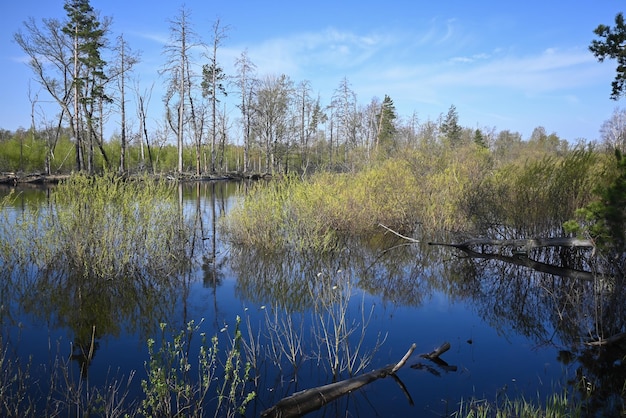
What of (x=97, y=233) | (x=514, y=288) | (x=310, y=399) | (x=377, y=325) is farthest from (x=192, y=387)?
(x=514, y=288)

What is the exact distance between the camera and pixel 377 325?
673 cm

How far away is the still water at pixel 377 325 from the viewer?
481 cm

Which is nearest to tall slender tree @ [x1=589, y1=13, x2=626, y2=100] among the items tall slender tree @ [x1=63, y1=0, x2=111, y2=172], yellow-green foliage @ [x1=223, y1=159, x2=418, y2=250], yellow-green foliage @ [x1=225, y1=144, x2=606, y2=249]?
yellow-green foliage @ [x1=225, y1=144, x2=606, y2=249]

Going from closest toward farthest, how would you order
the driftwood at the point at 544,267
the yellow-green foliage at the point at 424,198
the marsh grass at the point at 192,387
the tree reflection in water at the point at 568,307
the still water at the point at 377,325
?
the marsh grass at the point at 192,387 < the still water at the point at 377,325 < the tree reflection in water at the point at 568,307 < the driftwood at the point at 544,267 < the yellow-green foliage at the point at 424,198

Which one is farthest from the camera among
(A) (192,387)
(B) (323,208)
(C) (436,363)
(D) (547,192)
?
(B) (323,208)

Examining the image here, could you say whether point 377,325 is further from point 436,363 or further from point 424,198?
point 424,198

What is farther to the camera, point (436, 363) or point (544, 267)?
point (544, 267)

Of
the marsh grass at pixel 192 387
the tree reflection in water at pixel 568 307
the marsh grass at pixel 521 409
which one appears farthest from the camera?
the tree reflection in water at pixel 568 307

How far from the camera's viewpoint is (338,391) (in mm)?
4305

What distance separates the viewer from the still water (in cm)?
481

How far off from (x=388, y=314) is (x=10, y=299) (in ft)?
20.2

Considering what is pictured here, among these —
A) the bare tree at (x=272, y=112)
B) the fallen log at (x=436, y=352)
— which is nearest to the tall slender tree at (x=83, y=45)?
the bare tree at (x=272, y=112)

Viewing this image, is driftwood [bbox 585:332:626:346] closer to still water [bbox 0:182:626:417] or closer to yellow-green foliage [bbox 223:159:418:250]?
still water [bbox 0:182:626:417]

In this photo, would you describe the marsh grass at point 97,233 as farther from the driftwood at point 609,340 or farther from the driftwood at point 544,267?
the driftwood at point 609,340
